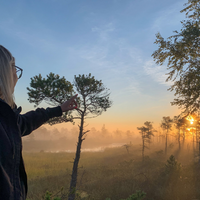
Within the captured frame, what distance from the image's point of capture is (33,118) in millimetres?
1470

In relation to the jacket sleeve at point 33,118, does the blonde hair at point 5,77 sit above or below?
above

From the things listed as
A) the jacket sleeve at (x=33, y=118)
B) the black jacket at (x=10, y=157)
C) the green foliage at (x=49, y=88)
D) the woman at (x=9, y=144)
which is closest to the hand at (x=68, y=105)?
the jacket sleeve at (x=33, y=118)

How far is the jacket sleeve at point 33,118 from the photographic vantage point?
4.38 ft

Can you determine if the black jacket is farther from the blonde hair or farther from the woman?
the blonde hair

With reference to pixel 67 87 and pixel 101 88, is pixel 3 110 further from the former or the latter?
pixel 101 88

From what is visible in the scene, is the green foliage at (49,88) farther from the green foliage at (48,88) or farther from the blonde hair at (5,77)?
the blonde hair at (5,77)

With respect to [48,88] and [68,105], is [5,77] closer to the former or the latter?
[68,105]

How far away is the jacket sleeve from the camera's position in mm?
1334

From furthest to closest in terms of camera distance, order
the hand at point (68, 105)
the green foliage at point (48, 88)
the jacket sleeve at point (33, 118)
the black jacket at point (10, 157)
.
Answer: the green foliage at point (48, 88)
the hand at point (68, 105)
the jacket sleeve at point (33, 118)
the black jacket at point (10, 157)

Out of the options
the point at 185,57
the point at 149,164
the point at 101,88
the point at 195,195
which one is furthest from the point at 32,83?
the point at 149,164

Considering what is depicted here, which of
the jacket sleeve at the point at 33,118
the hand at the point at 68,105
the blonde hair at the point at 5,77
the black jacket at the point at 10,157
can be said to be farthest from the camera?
the hand at the point at 68,105

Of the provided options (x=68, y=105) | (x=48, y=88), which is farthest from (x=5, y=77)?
(x=48, y=88)

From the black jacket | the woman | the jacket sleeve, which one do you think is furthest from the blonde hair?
the jacket sleeve

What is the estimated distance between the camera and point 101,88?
11641 mm
